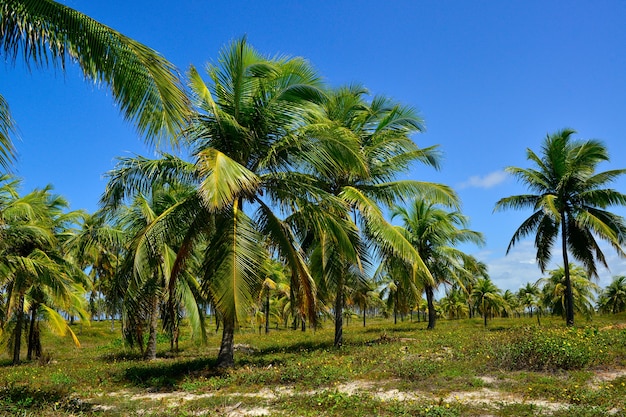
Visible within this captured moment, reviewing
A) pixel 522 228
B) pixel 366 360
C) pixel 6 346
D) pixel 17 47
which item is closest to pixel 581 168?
pixel 522 228

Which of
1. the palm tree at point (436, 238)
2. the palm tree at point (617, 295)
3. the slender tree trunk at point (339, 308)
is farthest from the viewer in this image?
the palm tree at point (617, 295)

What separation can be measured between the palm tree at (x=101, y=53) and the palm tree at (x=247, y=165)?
13.7 ft

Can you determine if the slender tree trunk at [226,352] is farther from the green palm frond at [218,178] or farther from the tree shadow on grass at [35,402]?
the green palm frond at [218,178]

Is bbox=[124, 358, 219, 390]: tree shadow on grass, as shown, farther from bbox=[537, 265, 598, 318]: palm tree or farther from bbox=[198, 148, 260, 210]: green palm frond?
bbox=[537, 265, 598, 318]: palm tree

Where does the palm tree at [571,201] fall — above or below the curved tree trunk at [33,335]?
above

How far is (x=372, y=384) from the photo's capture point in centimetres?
995

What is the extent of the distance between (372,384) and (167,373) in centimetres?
630

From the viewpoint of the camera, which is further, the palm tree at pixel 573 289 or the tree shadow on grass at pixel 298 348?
the palm tree at pixel 573 289

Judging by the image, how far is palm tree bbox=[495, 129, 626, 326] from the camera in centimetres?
2016

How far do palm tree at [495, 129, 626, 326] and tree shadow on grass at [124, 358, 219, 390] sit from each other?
1581cm

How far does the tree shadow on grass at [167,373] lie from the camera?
11.4m

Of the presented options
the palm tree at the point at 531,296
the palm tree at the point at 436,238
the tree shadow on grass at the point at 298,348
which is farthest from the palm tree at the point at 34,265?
the palm tree at the point at 531,296

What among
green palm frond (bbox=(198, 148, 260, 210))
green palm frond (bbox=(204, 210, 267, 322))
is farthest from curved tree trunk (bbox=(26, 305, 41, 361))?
green palm frond (bbox=(198, 148, 260, 210))

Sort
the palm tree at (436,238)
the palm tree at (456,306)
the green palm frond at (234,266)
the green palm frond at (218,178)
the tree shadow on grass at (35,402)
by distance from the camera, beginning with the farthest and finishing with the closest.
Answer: the palm tree at (456,306) → the palm tree at (436,238) → the green palm frond at (234,266) → the green palm frond at (218,178) → the tree shadow on grass at (35,402)
